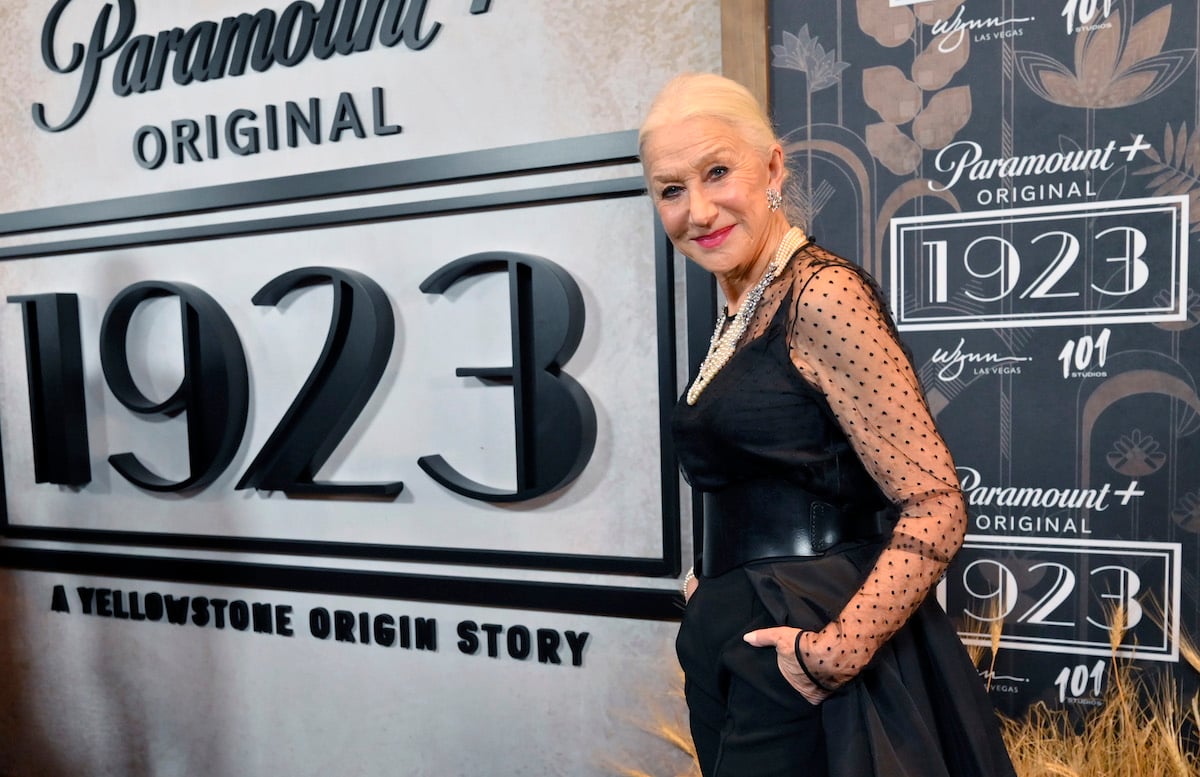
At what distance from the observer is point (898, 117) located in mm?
1746

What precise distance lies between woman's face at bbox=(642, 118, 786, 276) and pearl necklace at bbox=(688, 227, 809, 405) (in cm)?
3

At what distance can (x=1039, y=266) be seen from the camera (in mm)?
1670

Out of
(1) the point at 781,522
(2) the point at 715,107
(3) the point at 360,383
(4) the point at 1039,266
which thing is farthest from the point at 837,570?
(3) the point at 360,383

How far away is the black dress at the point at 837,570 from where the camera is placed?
1.04m

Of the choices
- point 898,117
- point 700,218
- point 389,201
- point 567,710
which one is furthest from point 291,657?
point 898,117

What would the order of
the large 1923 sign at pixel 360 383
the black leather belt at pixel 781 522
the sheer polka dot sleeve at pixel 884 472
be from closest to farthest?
1. the sheer polka dot sleeve at pixel 884 472
2. the black leather belt at pixel 781 522
3. the large 1923 sign at pixel 360 383

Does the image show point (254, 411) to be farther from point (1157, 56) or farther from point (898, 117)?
point (1157, 56)

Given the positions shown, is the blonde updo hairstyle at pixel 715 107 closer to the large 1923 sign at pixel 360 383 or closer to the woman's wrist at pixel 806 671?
the woman's wrist at pixel 806 671

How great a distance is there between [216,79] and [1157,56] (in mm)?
2298

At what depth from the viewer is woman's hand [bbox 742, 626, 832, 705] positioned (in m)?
1.07

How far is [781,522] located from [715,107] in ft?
1.83

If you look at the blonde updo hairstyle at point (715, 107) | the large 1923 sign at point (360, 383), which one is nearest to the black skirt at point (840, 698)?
the blonde updo hairstyle at point (715, 107)

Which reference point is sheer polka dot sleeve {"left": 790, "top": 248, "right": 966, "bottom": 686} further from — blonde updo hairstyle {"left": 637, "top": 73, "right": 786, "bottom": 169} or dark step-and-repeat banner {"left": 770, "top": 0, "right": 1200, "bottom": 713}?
dark step-and-repeat banner {"left": 770, "top": 0, "right": 1200, "bottom": 713}

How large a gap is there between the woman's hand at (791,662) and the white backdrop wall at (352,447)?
96cm
